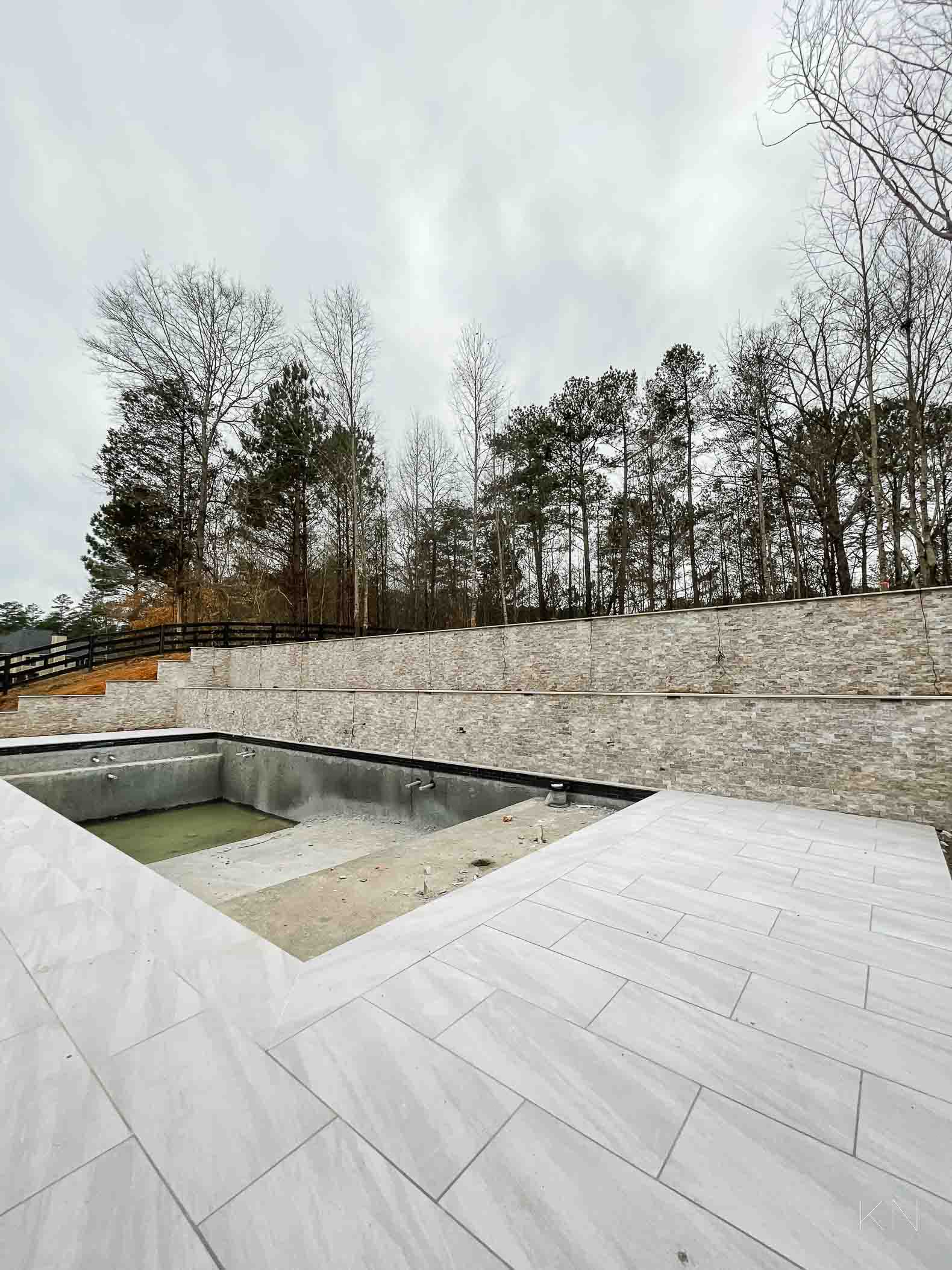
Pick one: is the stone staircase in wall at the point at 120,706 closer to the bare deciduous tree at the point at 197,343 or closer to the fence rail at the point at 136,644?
the fence rail at the point at 136,644

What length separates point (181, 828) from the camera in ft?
25.5

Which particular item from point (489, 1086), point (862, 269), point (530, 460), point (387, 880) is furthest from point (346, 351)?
point (489, 1086)

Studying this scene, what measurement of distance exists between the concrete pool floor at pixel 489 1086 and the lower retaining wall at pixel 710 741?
160 cm

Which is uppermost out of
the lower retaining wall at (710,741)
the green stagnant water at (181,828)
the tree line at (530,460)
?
the tree line at (530,460)

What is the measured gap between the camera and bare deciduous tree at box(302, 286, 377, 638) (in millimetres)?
13688

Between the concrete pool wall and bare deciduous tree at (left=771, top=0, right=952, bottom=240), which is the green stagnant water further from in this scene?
bare deciduous tree at (left=771, top=0, right=952, bottom=240)

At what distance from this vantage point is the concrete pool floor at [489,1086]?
98 cm

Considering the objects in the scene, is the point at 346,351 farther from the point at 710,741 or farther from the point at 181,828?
the point at 710,741

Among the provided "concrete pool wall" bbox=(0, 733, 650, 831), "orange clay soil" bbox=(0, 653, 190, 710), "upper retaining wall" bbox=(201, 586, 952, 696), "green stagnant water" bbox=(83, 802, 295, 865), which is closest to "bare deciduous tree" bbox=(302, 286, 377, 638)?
"upper retaining wall" bbox=(201, 586, 952, 696)

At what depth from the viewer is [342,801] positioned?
24.8 feet

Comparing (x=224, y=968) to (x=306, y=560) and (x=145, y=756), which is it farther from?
(x=306, y=560)

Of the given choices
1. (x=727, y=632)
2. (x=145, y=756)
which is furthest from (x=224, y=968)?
(x=145, y=756)

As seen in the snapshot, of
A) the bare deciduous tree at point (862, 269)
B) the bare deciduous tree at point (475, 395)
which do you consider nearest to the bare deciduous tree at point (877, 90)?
the bare deciduous tree at point (862, 269)

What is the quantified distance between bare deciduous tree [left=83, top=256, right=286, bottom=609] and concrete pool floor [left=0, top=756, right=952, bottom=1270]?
598 inches
